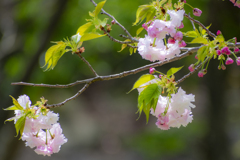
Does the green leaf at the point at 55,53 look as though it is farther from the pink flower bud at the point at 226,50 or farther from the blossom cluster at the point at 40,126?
the pink flower bud at the point at 226,50

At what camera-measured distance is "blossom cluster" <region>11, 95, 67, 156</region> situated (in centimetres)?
84

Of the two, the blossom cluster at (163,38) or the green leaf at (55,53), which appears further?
the green leaf at (55,53)

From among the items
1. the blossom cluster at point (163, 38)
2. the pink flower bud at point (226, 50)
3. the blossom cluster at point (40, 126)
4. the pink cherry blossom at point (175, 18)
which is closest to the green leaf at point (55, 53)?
the blossom cluster at point (40, 126)

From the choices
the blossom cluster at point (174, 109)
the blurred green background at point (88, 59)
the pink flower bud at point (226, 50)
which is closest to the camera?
the pink flower bud at point (226, 50)

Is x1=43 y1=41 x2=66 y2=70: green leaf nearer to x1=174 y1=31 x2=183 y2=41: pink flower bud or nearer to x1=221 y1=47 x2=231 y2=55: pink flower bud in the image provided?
x1=174 y1=31 x2=183 y2=41: pink flower bud

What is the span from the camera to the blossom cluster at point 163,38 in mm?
722

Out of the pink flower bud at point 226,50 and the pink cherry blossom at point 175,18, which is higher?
the pink cherry blossom at point 175,18

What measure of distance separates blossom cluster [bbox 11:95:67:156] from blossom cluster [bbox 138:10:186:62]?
1.21 ft

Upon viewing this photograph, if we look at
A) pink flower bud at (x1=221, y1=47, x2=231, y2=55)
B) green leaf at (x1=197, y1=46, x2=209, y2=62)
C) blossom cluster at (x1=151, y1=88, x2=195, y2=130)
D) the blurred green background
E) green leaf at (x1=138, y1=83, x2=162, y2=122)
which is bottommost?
the blurred green background

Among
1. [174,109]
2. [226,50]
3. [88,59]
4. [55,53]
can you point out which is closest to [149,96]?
[174,109]

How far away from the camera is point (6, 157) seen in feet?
9.99

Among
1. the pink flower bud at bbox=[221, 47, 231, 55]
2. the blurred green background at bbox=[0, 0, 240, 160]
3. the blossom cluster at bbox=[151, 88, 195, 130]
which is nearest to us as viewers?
the pink flower bud at bbox=[221, 47, 231, 55]

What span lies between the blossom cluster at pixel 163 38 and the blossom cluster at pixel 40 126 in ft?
1.21

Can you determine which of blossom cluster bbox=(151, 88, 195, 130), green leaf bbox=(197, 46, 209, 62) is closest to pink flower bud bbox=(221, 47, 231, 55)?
green leaf bbox=(197, 46, 209, 62)
